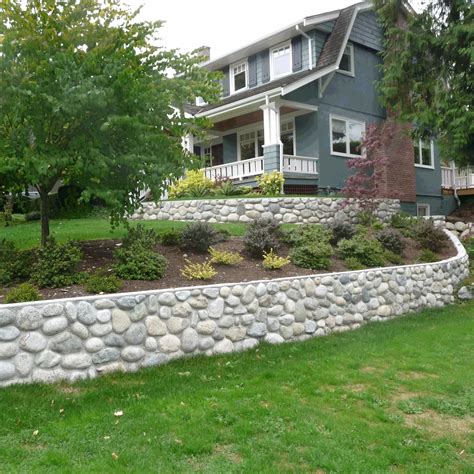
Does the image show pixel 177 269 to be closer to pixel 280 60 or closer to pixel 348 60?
pixel 280 60

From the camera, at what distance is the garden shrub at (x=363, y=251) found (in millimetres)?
9094

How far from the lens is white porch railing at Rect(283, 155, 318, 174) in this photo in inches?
636

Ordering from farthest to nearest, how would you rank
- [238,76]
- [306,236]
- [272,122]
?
[238,76] → [272,122] → [306,236]

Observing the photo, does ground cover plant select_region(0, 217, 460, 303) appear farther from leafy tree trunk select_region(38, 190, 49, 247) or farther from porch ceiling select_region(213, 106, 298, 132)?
porch ceiling select_region(213, 106, 298, 132)

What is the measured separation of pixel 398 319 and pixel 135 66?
6.00m

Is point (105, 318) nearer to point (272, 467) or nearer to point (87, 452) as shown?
point (87, 452)

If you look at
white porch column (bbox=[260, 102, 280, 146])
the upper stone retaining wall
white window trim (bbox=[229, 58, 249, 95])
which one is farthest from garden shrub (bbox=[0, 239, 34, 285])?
white window trim (bbox=[229, 58, 249, 95])

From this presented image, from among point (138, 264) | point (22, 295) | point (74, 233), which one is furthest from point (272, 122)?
point (22, 295)

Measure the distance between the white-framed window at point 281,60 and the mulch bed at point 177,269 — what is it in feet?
37.4

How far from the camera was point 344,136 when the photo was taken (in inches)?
720

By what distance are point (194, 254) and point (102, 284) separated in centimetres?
246

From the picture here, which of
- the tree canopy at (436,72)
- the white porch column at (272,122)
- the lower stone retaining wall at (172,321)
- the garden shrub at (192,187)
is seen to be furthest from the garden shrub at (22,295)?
the white porch column at (272,122)

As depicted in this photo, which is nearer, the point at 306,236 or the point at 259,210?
the point at 306,236

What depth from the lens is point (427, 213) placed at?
20641 mm
